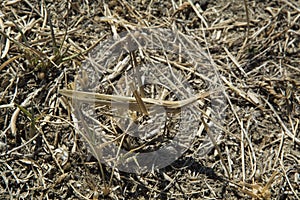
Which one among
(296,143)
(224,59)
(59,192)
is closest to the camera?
(59,192)

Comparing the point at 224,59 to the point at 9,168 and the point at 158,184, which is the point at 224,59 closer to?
the point at 158,184

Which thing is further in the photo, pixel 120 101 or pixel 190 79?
pixel 190 79

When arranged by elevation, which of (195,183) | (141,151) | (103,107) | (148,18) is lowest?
(195,183)

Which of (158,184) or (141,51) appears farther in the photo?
(141,51)

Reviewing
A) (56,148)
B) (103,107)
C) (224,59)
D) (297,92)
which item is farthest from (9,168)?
(297,92)

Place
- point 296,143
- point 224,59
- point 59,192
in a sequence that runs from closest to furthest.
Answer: point 59,192, point 296,143, point 224,59

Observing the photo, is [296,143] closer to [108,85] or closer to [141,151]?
[141,151]

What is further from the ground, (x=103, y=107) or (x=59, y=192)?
(x=103, y=107)
